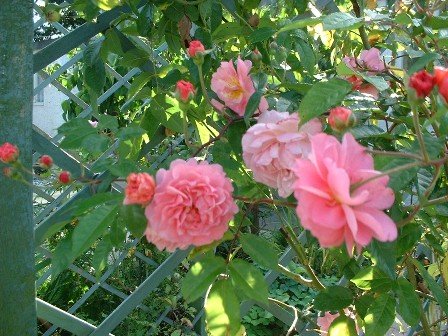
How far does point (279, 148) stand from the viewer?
620mm

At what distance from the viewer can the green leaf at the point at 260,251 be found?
768 mm

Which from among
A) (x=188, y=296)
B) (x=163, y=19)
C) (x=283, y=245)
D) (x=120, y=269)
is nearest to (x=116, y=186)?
(x=163, y=19)

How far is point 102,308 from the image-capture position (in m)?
2.73

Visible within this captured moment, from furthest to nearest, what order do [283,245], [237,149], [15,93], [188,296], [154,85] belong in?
[283,245] → [154,85] → [15,93] → [237,149] → [188,296]

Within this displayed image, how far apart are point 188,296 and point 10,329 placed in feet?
2.03

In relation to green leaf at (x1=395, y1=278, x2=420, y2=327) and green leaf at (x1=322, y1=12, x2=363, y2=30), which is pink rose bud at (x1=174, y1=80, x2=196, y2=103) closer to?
green leaf at (x1=322, y1=12, x2=363, y2=30)

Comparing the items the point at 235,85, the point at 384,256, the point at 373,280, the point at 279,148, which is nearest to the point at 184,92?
the point at 235,85

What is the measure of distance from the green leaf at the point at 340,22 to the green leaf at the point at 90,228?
34 cm

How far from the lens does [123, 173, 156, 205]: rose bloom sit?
0.57 m

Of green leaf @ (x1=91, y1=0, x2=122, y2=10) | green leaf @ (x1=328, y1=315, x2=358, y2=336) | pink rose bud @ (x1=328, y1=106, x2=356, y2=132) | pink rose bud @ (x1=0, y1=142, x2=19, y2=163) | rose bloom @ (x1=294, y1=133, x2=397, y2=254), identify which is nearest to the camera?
rose bloom @ (x1=294, y1=133, x2=397, y2=254)

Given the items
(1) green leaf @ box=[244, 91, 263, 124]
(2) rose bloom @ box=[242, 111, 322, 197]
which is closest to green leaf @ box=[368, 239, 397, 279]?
(2) rose bloom @ box=[242, 111, 322, 197]

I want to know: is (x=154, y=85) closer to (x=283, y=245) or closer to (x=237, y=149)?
(x=237, y=149)

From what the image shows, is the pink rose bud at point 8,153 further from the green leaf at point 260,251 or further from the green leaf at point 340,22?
the green leaf at point 340,22

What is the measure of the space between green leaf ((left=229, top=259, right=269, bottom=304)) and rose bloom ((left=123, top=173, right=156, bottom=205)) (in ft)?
0.80
